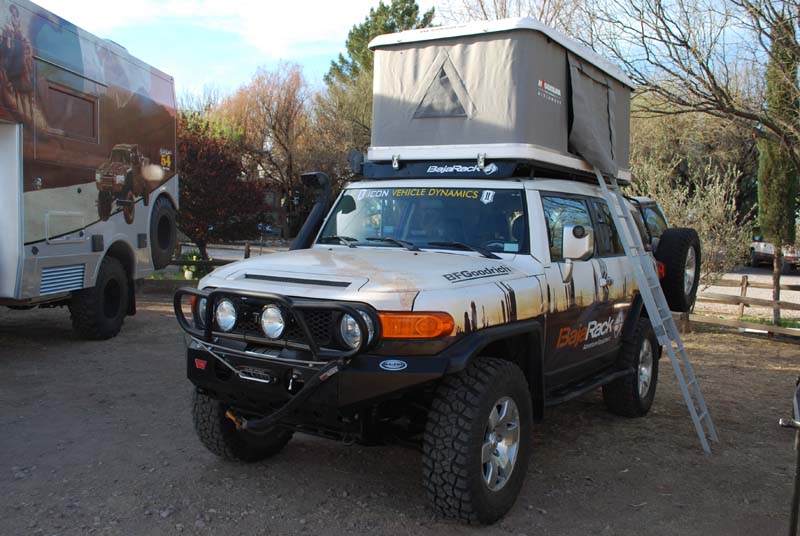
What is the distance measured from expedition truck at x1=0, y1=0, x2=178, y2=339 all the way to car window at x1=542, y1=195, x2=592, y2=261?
5251 mm

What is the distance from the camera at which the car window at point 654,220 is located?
818 cm

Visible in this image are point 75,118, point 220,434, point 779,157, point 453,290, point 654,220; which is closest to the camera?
point 453,290

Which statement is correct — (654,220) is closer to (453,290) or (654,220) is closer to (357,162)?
(357,162)

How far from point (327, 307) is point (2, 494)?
7.81 ft

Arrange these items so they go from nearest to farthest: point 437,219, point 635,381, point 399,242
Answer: point 399,242 < point 437,219 < point 635,381

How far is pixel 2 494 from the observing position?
417 cm

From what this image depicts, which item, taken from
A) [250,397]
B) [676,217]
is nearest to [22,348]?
[250,397]

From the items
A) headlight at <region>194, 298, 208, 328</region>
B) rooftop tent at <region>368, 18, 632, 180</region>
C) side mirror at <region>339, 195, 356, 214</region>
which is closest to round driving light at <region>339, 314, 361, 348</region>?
→ headlight at <region>194, 298, 208, 328</region>

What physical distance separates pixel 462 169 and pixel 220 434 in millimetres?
2510

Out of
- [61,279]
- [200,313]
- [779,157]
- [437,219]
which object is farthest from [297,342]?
[779,157]

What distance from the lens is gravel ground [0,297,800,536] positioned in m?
3.96

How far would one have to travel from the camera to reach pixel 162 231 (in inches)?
418

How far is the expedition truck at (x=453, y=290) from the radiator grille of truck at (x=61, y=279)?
11.5ft

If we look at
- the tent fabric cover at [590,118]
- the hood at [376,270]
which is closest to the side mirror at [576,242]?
the hood at [376,270]
